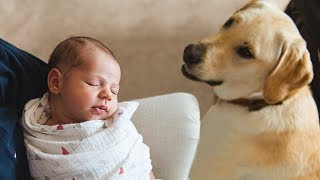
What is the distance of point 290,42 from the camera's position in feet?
2.85

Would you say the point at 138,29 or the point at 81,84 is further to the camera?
the point at 138,29

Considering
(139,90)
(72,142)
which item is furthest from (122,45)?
(72,142)

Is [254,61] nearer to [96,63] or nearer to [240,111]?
[240,111]

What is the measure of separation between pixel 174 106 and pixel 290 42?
1.70 feet

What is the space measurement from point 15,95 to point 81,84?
0.16 metres

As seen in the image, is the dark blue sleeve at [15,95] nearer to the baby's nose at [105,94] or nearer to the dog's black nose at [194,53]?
the baby's nose at [105,94]

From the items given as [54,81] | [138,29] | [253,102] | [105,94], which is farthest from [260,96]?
[138,29]

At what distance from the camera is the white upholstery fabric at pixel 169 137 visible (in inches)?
50.7

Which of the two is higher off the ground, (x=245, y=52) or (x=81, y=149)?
(x=245, y=52)

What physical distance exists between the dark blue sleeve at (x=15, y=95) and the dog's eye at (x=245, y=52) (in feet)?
1.68

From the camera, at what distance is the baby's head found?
3.69 ft

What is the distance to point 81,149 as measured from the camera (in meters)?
1.07

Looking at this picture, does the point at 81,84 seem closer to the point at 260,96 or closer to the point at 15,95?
the point at 15,95

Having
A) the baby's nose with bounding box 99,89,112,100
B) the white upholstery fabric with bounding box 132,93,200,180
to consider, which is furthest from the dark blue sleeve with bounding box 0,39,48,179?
the white upholstery fabric with bounding box 132,93,200,180
